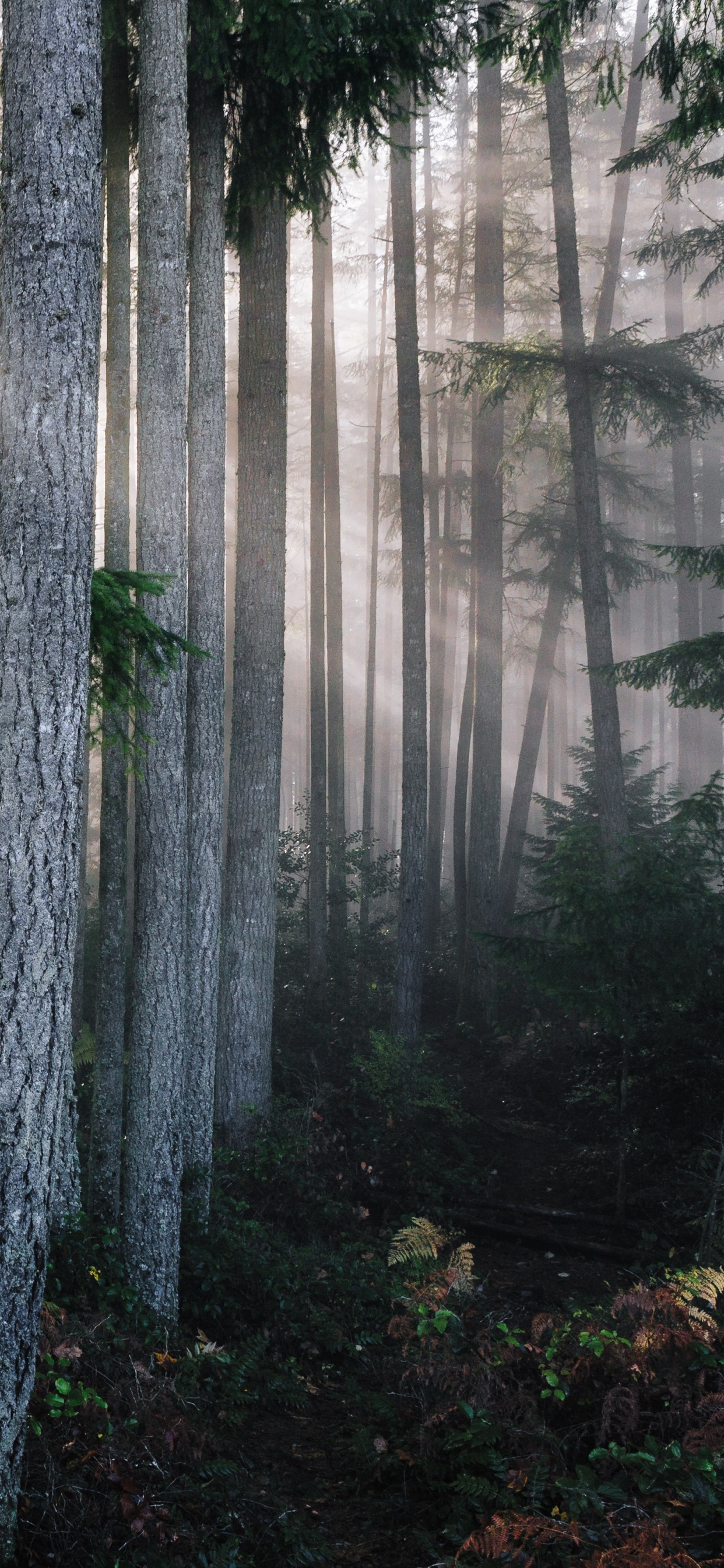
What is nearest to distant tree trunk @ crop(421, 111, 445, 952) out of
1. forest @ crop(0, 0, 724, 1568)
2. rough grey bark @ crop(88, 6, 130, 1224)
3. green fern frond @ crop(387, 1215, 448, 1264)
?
forest @ crop(0, 0, 724, 1568)

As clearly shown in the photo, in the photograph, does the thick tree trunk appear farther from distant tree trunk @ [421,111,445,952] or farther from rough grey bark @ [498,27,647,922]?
distant tree trunk @ [421,111,445,952]

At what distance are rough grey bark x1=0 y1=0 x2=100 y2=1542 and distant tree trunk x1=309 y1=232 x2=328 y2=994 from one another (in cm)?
1077

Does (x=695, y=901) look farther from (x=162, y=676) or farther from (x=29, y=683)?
(x=29, y=683)

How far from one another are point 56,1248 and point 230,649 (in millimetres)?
15399

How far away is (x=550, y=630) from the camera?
835 inches

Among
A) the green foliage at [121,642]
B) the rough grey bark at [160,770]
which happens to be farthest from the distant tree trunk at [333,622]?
the green foliage at [121,642]

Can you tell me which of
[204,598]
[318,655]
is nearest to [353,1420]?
[204,598]

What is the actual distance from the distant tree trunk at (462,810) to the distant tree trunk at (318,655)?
2.68 meters

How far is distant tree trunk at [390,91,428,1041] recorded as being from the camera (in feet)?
39.8

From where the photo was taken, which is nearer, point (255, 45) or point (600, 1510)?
point (600, 1510)

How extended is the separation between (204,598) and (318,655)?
9265mm

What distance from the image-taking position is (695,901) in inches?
326

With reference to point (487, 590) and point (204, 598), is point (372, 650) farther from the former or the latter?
point (204, 598)

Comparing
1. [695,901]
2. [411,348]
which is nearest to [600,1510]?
[695,901]
